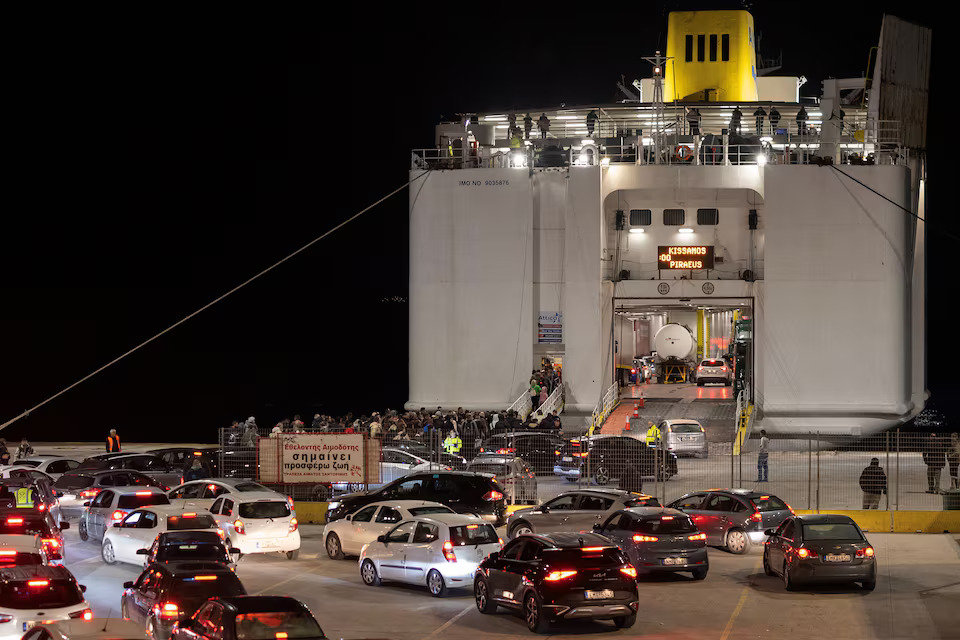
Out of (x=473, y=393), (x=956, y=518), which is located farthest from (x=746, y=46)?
(x=956, y=518)

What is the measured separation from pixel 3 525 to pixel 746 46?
43.2 metres

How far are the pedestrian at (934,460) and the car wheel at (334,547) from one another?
13829 mm

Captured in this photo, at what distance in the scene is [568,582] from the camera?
51.4 ft

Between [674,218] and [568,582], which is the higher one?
[674,218]

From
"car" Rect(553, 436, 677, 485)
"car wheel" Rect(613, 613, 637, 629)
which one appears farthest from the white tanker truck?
"car wheel" Rect(613, 613, 637, 629)

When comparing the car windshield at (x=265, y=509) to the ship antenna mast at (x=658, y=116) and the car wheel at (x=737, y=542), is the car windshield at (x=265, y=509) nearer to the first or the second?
the car wheel at (x=737, y=542)

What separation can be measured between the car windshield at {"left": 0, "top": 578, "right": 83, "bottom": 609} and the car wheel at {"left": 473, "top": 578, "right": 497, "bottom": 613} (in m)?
5.58

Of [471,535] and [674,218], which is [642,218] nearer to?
[674,218]

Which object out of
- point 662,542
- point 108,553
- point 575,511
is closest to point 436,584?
point 662,542

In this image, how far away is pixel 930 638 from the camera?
15391 millimetres

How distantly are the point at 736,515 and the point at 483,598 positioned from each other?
24.9 feet

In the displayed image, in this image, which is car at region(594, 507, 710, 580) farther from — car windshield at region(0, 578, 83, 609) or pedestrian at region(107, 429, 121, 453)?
pedestrian at region(107, 429, 121, 453)

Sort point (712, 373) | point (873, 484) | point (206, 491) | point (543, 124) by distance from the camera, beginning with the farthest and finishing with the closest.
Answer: point (712, 373), point (543, 124), point (873, 484), point (206, 491)

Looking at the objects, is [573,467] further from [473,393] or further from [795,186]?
[795,186]
